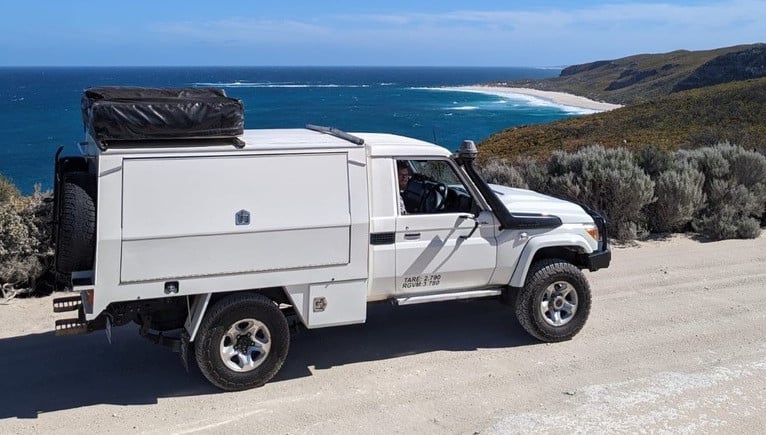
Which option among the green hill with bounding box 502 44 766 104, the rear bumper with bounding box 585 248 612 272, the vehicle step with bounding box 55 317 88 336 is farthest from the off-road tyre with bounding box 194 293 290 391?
the green hill with bounding box 502 44 766 104

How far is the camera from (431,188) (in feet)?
22.8

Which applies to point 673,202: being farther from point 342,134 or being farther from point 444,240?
point 342,134

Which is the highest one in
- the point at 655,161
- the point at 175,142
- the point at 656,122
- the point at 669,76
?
the point at 669,76

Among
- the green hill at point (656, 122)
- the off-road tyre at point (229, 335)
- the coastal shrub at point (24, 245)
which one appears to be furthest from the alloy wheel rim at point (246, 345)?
the green hill at point (656, 122)

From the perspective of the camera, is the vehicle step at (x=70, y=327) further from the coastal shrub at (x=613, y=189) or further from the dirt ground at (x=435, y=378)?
the coastal shrub at (x=613, y=189)

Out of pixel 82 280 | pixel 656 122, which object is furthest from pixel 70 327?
pixel 656 122

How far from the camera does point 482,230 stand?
22.4 ft

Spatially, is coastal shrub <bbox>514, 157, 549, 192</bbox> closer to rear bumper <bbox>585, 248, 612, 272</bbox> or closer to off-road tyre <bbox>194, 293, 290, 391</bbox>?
rear bumper <bbox>585, 248, 612, 272</bbox>

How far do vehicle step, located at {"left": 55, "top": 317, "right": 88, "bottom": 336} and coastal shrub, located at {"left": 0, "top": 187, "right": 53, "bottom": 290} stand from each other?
10.2ft

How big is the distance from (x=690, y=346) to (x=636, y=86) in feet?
427

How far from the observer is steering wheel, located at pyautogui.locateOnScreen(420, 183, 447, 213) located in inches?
271

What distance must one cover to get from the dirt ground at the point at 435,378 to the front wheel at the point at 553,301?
0.17 metres

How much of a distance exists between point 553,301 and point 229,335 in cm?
315

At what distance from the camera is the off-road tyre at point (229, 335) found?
19.4ft
